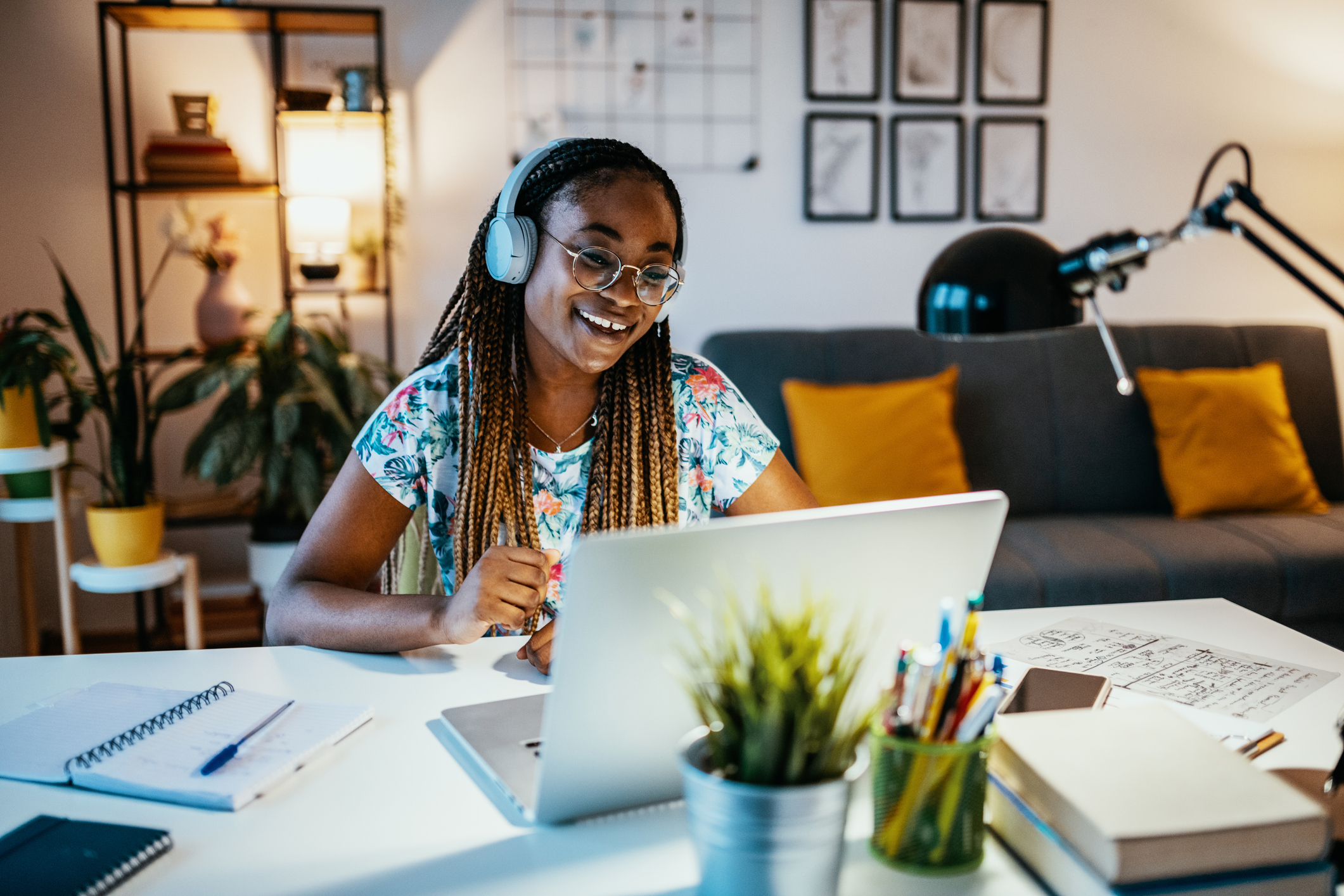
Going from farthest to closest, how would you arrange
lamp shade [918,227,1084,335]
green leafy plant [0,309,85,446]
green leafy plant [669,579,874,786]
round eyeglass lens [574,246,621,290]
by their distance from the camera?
green leafy plant [0,309,85,446] < round eyeglass lens [574,246,621,290] < lamp shade [918,227,1084,335] < green leafy plant [669,579,874,786]

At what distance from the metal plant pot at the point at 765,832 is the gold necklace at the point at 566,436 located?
33.8 inches

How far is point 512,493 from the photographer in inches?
53.6

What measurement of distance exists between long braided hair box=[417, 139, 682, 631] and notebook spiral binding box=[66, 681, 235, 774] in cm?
42

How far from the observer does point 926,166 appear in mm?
3291

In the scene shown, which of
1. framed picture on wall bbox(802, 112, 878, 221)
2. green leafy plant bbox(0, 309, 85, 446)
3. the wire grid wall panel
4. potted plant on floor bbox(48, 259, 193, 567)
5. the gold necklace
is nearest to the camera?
the gold necklace

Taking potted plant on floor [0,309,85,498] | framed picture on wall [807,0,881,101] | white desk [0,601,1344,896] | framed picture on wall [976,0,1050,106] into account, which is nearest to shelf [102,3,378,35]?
potted plant on floor [0,309,85,498]

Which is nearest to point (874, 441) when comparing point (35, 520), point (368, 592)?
point (368, 592)

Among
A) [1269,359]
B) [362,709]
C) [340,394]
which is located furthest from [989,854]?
[1269,359]

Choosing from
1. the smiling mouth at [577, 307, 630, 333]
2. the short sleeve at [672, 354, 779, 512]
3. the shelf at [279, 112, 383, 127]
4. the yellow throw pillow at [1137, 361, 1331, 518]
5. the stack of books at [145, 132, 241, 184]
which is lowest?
the yellow throw pillow at [1137, 361, 1331, 518]

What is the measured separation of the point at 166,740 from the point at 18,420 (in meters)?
1.87

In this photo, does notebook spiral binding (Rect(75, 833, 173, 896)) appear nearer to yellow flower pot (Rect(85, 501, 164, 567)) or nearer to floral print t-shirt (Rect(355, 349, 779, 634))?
floral print t-shirt (Rect(355, 349, 779, 634))

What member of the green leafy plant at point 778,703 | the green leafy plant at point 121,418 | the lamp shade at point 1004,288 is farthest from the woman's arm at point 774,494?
the green leafy plant at point 121,418

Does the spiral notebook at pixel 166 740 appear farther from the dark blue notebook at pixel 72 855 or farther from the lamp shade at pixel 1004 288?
the lamp shade at pixel 1004 288

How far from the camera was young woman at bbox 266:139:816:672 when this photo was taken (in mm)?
1275
